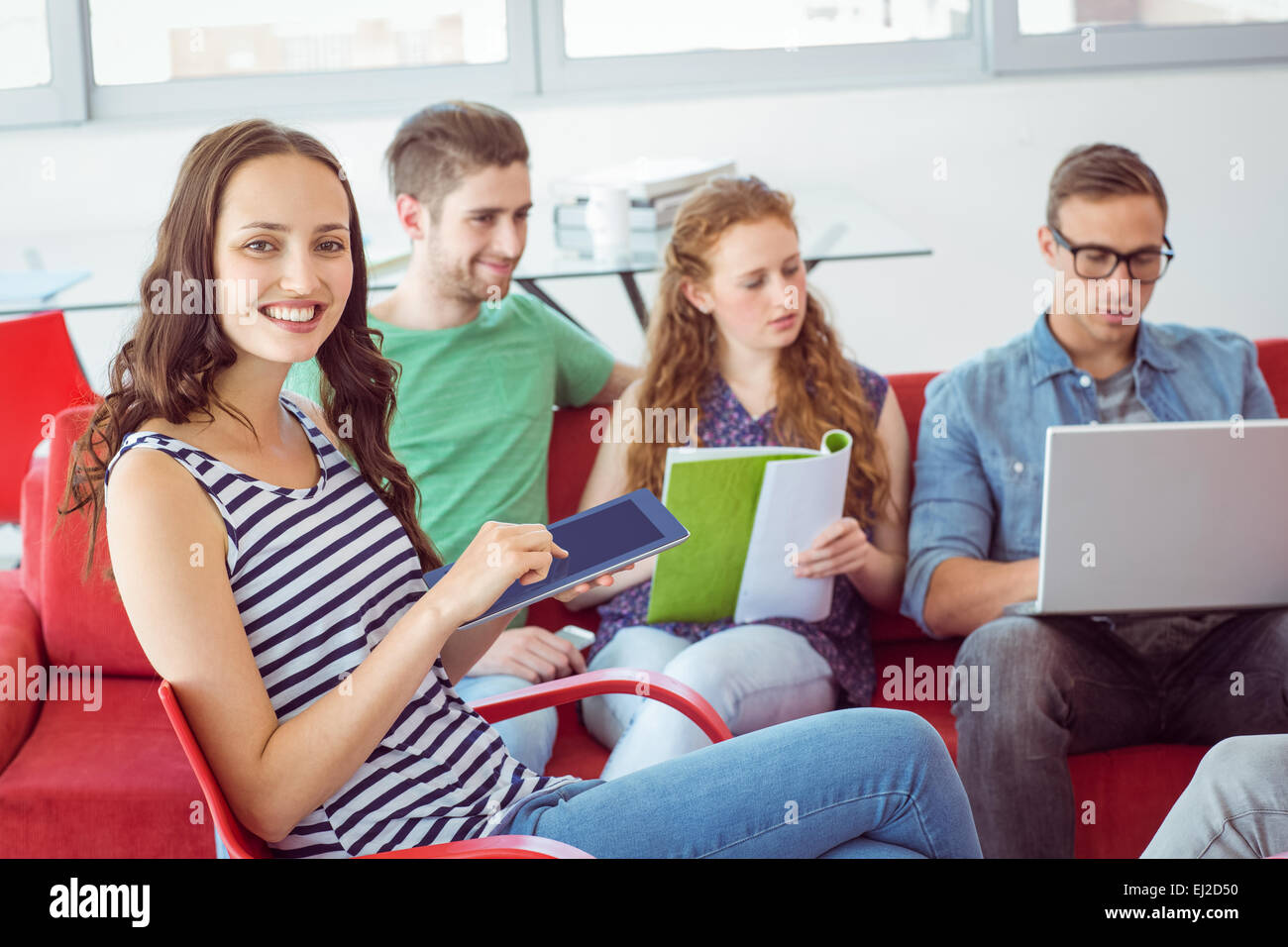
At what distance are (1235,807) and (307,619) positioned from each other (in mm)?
949

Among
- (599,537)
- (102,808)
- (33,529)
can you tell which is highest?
(599,537)

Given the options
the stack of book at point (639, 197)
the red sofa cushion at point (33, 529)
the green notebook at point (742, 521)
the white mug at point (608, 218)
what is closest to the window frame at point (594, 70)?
the stack of book at point (639, 197)

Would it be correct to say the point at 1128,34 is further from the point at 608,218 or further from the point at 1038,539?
the point at 1038,539

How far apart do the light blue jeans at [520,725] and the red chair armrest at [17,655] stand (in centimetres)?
66

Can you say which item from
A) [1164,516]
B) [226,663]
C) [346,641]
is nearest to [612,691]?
[346,641]

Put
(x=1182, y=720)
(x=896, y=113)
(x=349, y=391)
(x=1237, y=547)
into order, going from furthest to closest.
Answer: (x=896, y=113)
(x=1182, y=720)
(x=1237, y=547)
(x=349, y=391)

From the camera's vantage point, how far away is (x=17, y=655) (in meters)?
2.01

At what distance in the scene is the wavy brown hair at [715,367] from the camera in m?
2.09

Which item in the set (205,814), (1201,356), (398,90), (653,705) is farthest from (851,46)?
(205,814)

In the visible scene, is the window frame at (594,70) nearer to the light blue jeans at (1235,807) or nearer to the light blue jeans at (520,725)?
the light blue jeans at (520,725)

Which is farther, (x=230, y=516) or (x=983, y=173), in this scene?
(x=983, y=173)

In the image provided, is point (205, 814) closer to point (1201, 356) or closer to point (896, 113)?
point (1201, 356)

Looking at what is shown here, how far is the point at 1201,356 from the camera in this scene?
2.15 m

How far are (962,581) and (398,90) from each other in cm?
255
